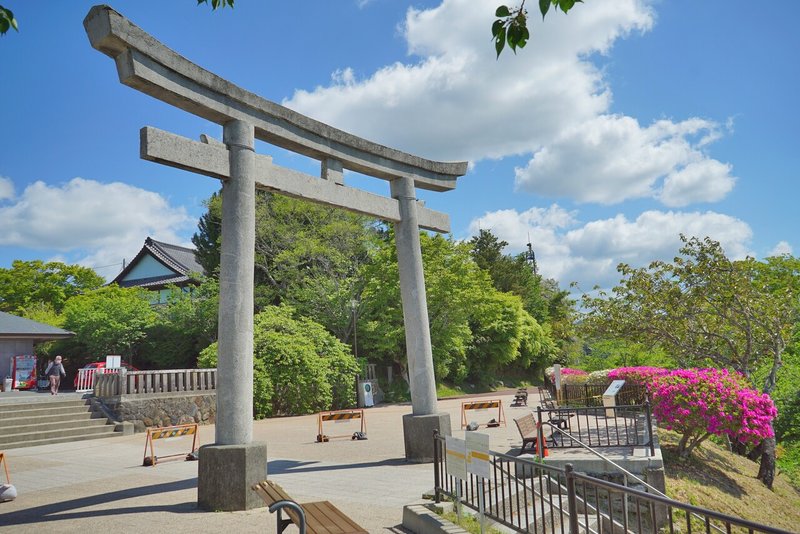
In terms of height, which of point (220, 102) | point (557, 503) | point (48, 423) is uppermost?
point (220, 102)

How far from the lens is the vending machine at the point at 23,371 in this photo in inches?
1084

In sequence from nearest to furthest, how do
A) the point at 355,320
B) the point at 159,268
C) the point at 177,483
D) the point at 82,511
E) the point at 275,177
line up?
the point at 82,511
the point at 275,177
the point at 177,483
the point at 355,320
the point at 159,268

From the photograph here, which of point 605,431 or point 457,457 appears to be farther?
point 605,431

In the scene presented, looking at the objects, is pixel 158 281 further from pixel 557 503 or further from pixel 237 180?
pixel 557 503

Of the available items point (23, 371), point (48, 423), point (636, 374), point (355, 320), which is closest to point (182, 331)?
point (23, 371)

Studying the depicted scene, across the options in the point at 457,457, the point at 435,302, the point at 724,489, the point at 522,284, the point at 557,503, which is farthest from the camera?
the point at 522,284

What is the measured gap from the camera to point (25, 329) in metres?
26.2

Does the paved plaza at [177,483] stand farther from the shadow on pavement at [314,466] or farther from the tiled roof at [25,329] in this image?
the tiled roof at [25,329]

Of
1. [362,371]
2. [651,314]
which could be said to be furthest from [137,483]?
[362,371]

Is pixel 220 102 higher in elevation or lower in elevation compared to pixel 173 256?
lower

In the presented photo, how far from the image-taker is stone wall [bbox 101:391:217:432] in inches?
689

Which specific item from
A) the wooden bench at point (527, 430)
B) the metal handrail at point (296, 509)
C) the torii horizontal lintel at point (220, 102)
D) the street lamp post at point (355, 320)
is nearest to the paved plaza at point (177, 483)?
the wooden bench at point (527, 430)

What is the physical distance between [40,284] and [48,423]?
80.9ft

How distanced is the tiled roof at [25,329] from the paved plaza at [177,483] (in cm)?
1313
